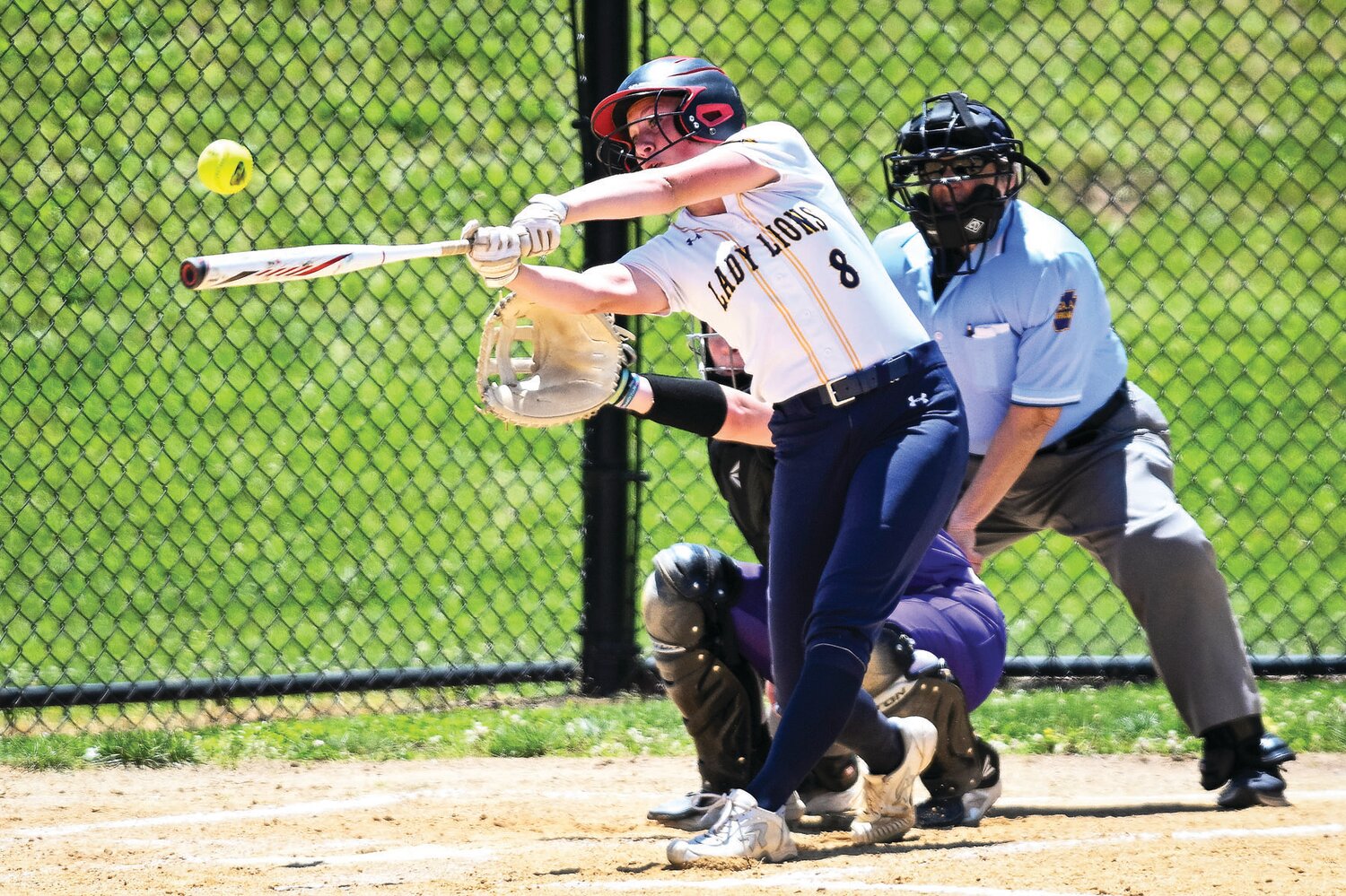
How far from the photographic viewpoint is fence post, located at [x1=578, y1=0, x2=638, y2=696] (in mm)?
5461

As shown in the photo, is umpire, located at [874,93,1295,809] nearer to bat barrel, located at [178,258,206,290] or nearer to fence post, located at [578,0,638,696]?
fence post, located at [578,0,638,696]

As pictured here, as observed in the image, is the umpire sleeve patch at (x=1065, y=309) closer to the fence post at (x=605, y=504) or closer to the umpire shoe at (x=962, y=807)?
the umpire shoe at (x=962, y=807)

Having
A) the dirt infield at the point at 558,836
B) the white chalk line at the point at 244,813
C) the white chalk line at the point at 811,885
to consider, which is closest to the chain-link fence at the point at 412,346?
the dirt infield at the point at 558,836

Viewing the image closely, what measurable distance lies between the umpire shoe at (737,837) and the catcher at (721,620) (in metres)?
0.60

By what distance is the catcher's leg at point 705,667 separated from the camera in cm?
394

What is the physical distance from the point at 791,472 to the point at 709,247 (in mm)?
527

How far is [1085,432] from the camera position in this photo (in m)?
4.30

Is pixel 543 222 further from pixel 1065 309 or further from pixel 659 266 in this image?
pixel 1065 309

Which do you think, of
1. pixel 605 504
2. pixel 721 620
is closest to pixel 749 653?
pixel 721 620

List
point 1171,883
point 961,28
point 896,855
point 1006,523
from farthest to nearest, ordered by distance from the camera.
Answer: point 961,28
point 1006,523
point 896,855
point 1171,883

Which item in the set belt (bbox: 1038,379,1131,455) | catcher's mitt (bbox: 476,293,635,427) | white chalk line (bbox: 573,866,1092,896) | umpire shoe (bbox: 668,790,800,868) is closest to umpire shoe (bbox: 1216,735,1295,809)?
belt (bbox: 1038,379,1131,455)

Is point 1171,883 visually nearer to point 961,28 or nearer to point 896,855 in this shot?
point 896,855

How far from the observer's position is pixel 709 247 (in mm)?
3643

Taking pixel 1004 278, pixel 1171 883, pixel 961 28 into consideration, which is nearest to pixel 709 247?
pixel 1004 278
